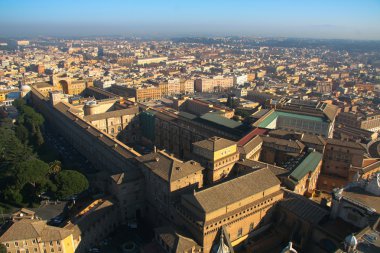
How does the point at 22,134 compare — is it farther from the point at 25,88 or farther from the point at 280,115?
the point at 280,115

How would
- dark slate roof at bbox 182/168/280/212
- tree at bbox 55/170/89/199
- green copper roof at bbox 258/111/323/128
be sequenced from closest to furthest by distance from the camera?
dark slate roof at bbox 182/168/280/212 → tree at bbox 55/170/89/199 → green copper roof at bbox 258/111/323/128

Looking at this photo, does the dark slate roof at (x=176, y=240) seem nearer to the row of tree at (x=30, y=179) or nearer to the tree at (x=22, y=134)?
the row of tree at (x=30, y=179)

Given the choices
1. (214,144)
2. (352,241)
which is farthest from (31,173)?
(352,241)

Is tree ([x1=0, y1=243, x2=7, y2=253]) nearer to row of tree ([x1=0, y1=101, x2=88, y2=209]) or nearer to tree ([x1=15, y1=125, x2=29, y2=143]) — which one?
row of tree ([x1=0, y1=101, x2=88, y2=209])

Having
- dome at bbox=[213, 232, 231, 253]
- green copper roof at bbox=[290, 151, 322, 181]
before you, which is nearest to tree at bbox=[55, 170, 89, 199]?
dome at bbox=[213, 232, 231, 253]

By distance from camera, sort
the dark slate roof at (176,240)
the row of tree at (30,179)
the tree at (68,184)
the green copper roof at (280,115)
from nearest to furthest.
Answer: the dark slate roof at (176,240)
the tree at (68,184)
the row of tree at (30,179)
the green copper roof at (280,115)

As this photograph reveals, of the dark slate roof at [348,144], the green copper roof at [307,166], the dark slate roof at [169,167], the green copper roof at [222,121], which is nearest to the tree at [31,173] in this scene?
the dark slate roof at [169,167]
